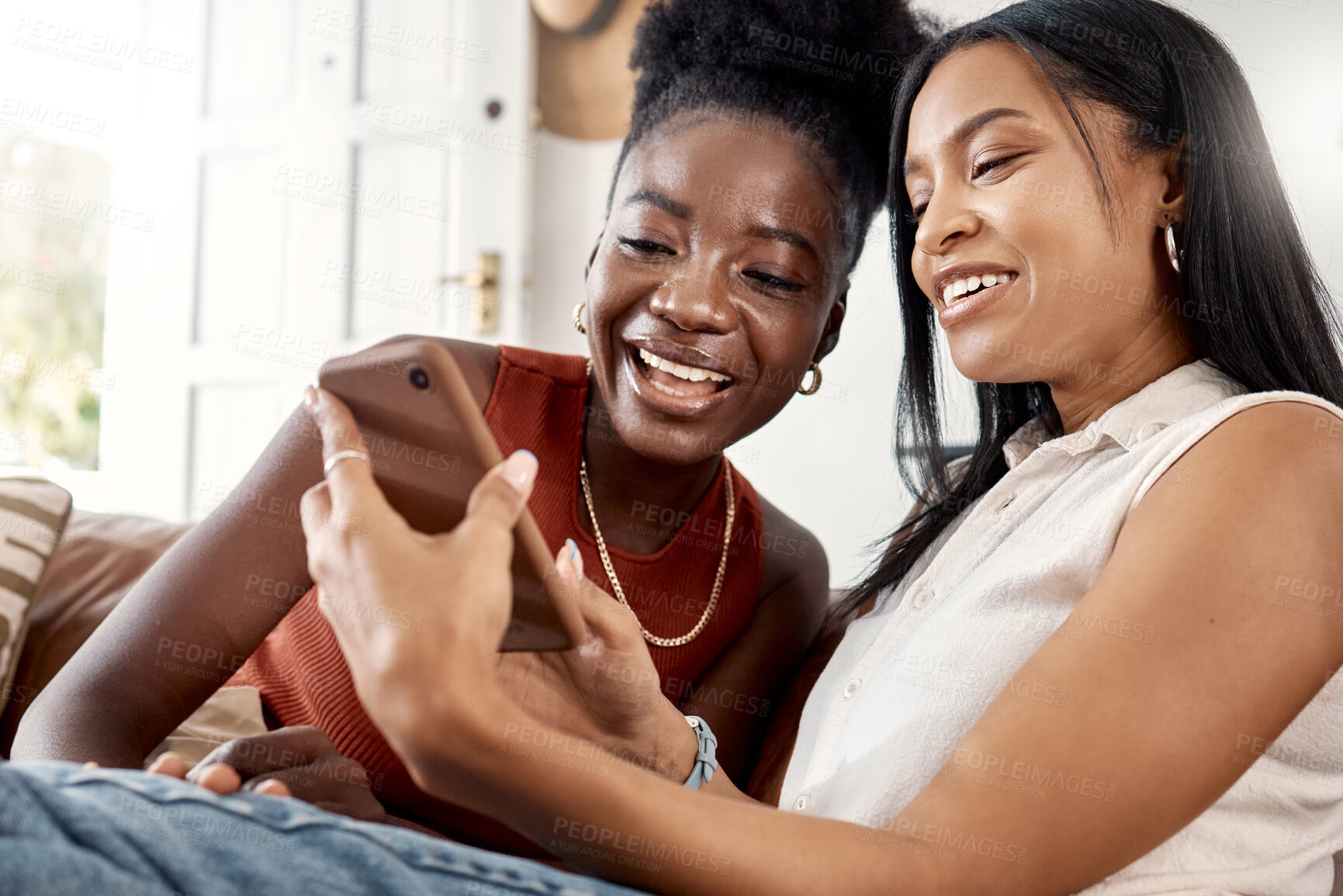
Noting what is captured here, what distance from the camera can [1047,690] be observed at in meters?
0.67

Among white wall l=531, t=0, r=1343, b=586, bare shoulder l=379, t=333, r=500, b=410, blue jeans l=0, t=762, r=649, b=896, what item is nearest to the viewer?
blue jeans l=0, t=762, r=649, b=896

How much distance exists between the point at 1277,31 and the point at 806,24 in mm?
1287

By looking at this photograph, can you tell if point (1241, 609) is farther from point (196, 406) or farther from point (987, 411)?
point (196, 406)

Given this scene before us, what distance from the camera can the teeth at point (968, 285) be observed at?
3.08 feet

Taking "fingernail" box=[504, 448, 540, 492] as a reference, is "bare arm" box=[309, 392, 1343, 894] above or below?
below

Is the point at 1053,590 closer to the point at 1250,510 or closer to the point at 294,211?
the point at 1250,510

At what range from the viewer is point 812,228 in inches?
46.1

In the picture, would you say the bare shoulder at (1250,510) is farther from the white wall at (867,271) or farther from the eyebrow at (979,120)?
the white wall at (867,271)

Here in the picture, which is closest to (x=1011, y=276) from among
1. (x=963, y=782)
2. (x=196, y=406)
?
(x=963, y=782)

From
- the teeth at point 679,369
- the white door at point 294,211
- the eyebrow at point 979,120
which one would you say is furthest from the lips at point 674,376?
the white door at point 294,211

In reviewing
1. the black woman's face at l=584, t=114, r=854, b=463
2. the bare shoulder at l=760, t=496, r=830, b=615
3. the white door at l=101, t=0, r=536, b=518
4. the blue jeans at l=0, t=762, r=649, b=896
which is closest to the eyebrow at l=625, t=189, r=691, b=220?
the black woman's face at l=584, t=114, r=854, b=463

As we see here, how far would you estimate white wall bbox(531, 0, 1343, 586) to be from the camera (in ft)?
6.49

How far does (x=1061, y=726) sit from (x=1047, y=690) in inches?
1.1

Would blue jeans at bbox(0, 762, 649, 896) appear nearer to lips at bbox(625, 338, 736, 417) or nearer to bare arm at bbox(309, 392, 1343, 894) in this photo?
bare arm at bbox(309, 392, 1343, 894)
